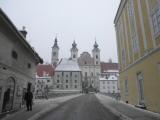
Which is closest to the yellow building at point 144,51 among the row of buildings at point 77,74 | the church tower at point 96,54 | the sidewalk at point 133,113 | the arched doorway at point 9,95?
the sidewalk at point 133,113

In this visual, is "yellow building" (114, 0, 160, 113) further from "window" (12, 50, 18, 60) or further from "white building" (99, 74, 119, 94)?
"white building" (99, 74, 119, 94)

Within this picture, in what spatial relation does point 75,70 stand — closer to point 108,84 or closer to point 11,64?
point 108,84

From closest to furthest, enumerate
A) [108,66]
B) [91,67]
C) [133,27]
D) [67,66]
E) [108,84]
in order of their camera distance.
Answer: [133,27]
[67,66]
[108,84]
[91,67]
[108,66]

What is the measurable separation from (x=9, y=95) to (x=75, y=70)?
253 feet

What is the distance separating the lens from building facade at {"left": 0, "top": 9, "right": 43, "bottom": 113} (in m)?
10.8

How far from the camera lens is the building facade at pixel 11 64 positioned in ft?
35.4

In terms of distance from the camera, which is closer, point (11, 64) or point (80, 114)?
point (80, 114)

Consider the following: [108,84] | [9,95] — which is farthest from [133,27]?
[108,84]

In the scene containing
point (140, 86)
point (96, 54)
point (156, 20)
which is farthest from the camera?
point (96, 54)

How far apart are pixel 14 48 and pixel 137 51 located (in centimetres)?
1124

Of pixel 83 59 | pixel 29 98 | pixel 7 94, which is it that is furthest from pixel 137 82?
pixel 83 59

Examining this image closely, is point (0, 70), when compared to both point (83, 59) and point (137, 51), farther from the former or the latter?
point (83, 59)

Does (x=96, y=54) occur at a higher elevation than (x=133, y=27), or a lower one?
higher

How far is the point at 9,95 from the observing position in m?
12.3
